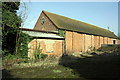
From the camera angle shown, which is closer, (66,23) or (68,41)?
(68,41)

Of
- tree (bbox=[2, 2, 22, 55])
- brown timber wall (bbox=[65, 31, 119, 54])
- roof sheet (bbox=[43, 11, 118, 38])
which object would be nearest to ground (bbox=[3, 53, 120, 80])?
tree (bbox=[2, 2, 22, 55])

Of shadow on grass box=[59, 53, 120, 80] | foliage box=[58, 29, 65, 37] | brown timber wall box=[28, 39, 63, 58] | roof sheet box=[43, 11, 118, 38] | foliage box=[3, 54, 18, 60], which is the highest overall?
roof sheet box=[43, 11, 118, 38]

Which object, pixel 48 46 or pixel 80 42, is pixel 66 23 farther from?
pixel 48 46

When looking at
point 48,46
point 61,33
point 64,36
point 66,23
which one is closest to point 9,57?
point 48,46

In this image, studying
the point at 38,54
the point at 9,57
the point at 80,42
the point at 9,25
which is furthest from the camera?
the point at 80,42

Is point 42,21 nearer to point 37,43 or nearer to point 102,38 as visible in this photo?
point 37,43

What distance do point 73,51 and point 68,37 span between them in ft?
10.0

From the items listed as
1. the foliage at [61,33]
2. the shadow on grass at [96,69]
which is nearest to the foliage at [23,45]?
the shadow on grass at [96,69]

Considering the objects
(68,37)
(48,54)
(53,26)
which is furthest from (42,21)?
(48,54)

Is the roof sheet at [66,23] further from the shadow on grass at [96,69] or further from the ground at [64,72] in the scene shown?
the ground at [64,72]

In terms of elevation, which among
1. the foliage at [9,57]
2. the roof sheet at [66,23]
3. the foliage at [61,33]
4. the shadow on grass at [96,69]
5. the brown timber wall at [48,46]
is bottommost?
the shadow on grass at [96,69]

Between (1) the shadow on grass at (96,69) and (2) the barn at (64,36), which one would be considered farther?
(2) the barn at (64,36)

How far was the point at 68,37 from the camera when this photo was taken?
1988cm

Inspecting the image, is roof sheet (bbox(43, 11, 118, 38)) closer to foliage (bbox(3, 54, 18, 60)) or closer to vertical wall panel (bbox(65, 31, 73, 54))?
vertical wall panel (bbox(65, 31, 73, 54))
